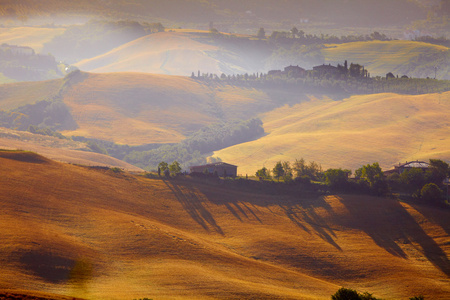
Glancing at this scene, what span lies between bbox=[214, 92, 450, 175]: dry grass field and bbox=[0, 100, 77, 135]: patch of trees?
4936cm

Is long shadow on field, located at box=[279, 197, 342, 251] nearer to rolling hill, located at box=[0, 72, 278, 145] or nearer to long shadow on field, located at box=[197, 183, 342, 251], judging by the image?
long shadow on field, located at box=[197, 183, 342, 251]

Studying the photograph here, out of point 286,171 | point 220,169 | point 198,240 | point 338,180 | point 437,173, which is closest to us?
point 198,240

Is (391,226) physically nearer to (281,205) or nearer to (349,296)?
(281,205)

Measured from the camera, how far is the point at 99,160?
10550 centimetres

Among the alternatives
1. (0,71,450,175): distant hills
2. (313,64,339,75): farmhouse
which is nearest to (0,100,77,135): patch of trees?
(0,71,450,175): distant hills

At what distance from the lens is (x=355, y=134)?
442 ft

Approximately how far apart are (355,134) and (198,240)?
84719mm

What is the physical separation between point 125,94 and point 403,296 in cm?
13977

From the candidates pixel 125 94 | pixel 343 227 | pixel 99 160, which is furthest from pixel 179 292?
pixel 125 94

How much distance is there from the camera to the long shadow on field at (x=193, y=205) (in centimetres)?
6606

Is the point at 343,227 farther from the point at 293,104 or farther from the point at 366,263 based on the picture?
the point at 293,104

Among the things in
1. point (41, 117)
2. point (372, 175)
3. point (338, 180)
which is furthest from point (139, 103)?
point (372, 175)

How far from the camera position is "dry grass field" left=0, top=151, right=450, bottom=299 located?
43.9m

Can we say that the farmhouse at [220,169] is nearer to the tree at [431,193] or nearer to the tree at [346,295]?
the tree at [431,193]
